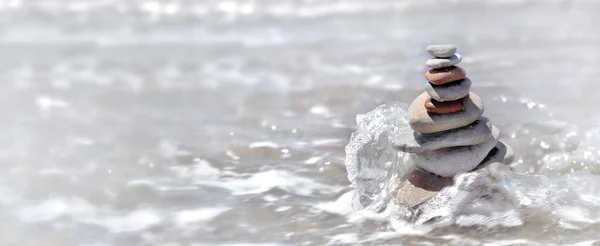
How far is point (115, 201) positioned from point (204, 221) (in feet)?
1.66

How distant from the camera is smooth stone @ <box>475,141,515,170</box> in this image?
300 centimetres

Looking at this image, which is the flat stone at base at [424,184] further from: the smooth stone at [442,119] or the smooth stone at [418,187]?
the smooth stone at [442,119]

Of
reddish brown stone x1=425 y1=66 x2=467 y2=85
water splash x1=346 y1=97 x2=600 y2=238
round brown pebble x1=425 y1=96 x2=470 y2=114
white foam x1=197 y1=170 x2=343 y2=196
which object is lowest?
water splash x1=346 y1=97 x2=600 y2=238

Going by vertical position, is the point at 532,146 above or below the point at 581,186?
above

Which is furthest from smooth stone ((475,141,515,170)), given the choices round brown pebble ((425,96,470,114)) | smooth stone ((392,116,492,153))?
round brown pebble ((425,96,470,114))

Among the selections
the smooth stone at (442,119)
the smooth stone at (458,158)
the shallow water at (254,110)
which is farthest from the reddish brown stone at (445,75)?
the shallow water at (254,110)

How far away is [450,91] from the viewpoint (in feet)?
9.35

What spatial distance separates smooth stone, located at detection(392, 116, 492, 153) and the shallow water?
0.58 feet

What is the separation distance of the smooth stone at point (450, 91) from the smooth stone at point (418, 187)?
0.33 m

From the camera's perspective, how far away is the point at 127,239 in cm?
306

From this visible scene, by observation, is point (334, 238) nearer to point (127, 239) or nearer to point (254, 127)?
point (127, 239)

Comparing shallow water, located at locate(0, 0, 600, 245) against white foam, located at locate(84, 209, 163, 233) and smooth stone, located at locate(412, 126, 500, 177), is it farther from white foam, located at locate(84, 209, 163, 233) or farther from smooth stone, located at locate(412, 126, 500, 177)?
smooth stone, located at locate(412, 126, 500, 177)

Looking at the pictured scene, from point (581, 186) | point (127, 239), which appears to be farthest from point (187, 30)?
point (581, 186)

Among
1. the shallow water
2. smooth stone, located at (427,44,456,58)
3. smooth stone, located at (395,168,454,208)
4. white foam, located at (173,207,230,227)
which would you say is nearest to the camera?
smooth stone, located at (427,44,456,58)
